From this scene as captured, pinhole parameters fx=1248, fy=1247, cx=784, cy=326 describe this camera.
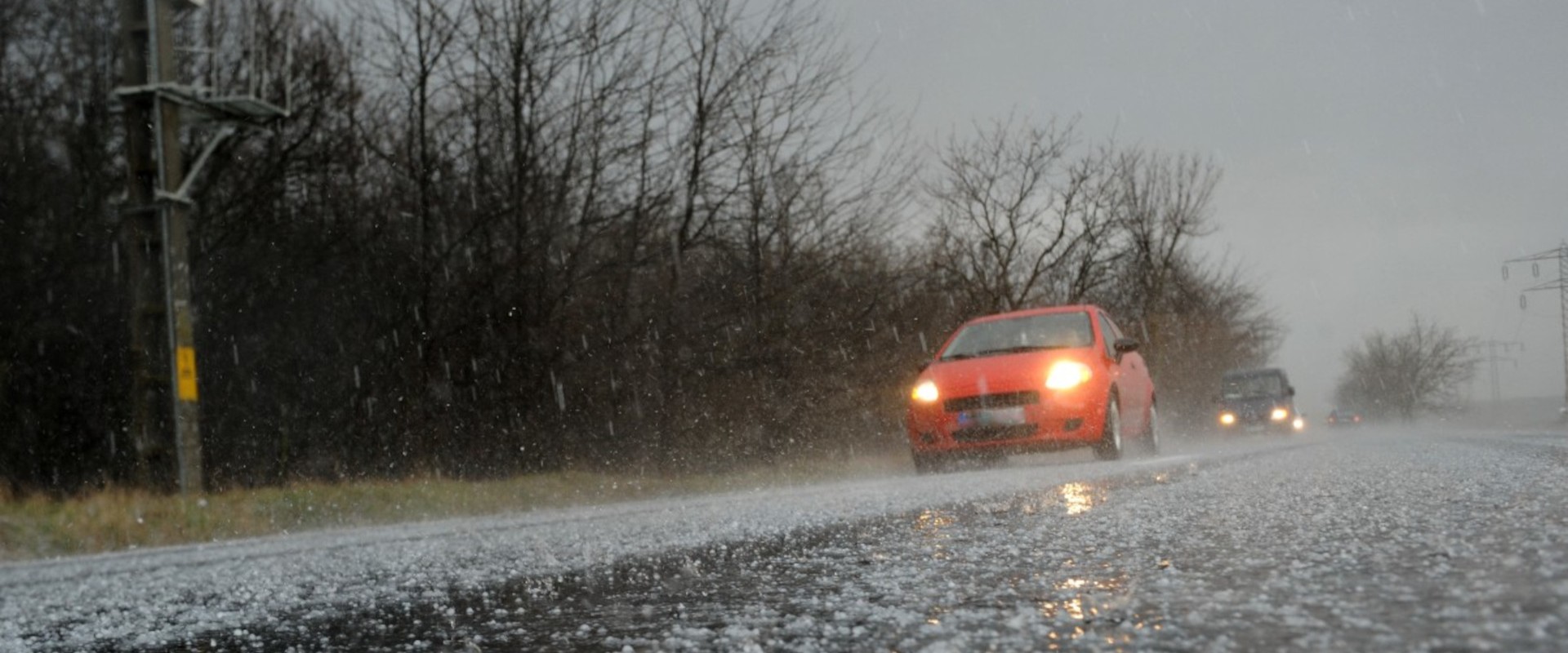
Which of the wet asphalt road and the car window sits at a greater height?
the car window

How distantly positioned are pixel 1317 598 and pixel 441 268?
1352cm

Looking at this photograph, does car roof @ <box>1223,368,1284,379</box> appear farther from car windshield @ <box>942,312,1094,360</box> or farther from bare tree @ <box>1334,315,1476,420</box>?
bare tree @ <box>1334,315,1476,420</box>

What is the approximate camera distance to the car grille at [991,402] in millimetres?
10359

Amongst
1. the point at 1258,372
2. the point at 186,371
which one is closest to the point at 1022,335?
the point at 186,371

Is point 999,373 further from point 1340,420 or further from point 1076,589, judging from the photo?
point 1340,420

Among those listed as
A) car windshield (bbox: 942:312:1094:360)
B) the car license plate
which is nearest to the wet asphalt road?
the car license plate

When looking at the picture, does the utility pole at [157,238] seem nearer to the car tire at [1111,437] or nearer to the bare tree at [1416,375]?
the car tire at [1111,437]

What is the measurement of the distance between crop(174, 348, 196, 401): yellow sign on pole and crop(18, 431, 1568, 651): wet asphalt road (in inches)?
297

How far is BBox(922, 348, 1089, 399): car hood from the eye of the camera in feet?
34.1

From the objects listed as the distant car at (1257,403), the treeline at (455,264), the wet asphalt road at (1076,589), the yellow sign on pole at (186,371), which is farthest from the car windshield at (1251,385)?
the wet asphalt road at (1076,589)

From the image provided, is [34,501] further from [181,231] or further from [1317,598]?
[1317,598]

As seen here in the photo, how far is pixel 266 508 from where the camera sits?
28.1ft

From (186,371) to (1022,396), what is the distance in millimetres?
6822

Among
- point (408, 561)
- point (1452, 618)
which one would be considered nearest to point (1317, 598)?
point (1452, 618)
